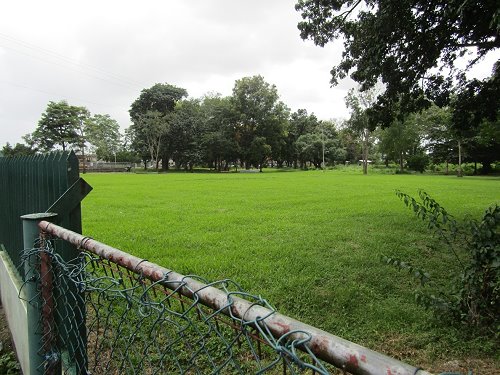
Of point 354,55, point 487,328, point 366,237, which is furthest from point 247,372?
point 354,55

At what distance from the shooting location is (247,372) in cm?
276

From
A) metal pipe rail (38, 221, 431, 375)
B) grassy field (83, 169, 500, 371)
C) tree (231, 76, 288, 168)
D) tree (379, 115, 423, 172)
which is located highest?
tree (231, 76, 288, 168)

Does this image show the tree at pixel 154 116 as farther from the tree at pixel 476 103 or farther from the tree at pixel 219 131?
the tree at pixel 476 103


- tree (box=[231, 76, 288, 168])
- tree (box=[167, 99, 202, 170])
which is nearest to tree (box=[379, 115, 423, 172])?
tree (box=[231, 76, 288, 168])

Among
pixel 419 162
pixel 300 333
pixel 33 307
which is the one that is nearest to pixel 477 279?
pixel 300 333

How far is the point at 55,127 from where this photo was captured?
5347 cm

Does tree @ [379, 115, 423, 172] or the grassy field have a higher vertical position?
tree @ [379, 115, 423, 172]

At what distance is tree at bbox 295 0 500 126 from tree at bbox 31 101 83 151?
52243 mm

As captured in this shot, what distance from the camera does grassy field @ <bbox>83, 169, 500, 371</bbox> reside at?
3.30 meters

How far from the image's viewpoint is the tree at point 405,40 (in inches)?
239

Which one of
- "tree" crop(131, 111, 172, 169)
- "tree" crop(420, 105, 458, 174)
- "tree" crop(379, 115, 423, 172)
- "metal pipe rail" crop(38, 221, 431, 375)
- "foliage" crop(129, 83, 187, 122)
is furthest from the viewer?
"foliage" crop(129, 83, 187, 122)

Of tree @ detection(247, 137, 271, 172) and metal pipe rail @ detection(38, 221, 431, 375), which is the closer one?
metal pipe rail @ detection(38, 221, 431, 375)

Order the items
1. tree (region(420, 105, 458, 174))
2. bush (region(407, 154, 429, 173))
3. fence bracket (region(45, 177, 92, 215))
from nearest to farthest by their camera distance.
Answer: fence bracket (region(45, 177, 92, 215))
tree (region(420, 105, 458, 174))
bush (region(407, 154, 429, 173))

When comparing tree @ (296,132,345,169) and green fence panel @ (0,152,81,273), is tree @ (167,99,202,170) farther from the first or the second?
green fence panel @ (0,152,81,273)
